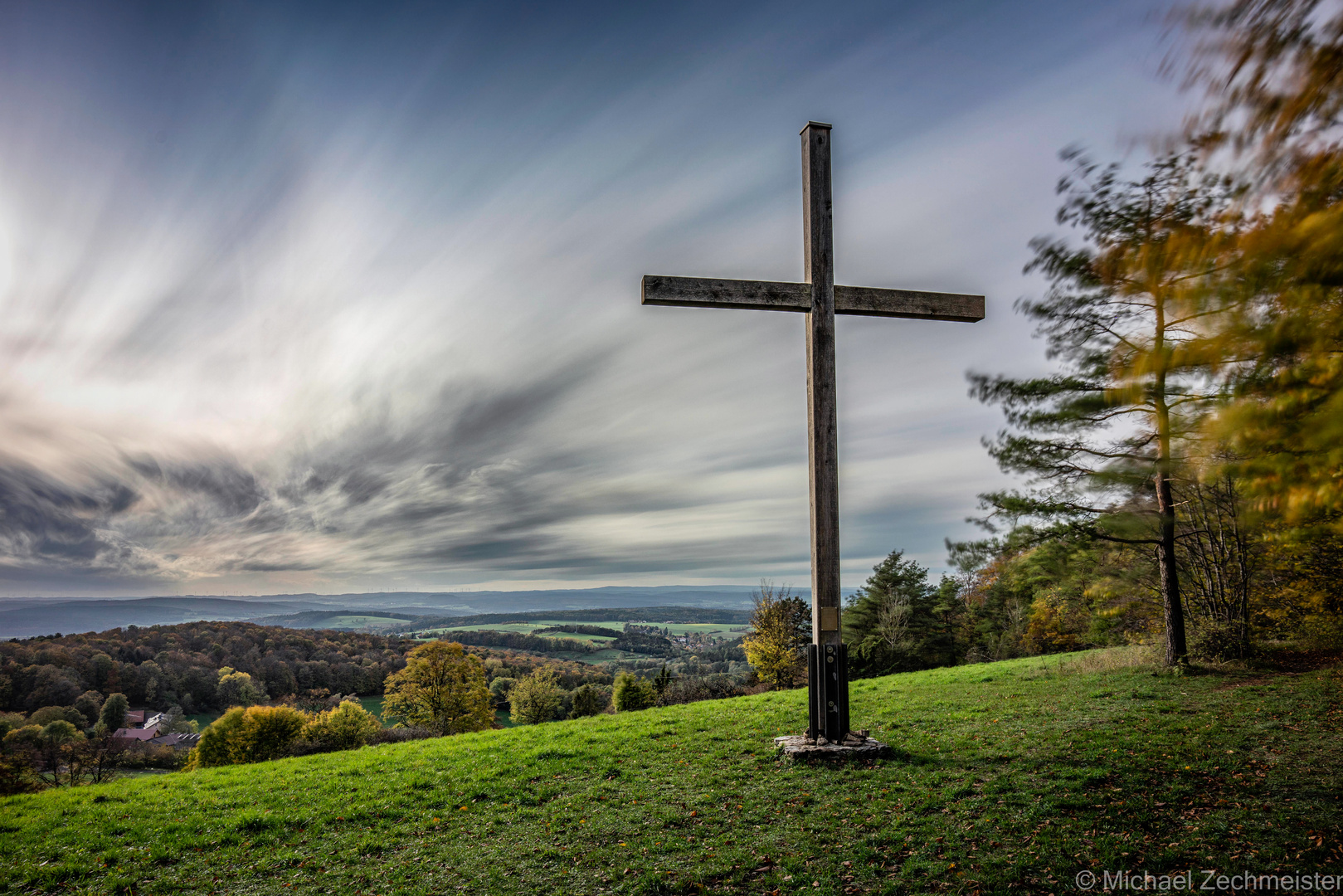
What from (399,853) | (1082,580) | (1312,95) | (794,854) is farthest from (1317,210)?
(1082,580)

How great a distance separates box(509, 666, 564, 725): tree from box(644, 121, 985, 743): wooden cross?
32.3 meters

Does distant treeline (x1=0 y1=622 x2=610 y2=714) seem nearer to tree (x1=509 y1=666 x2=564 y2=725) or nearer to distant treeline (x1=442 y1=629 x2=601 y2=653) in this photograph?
tree (x1=509 y1=666 x2=564 y2=725)

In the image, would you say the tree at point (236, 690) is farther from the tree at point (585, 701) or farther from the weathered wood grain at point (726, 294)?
the weathered wood grain at point (726, 294)

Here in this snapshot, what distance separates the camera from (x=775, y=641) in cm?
2503

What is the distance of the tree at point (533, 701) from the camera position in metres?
35.2

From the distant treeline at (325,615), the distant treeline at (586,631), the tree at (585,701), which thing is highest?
the tree at (585,701)

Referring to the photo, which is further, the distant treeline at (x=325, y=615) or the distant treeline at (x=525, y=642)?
the distant treeline at (x=325, y=615)

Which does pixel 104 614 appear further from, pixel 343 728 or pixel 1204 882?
pixel 1204 882

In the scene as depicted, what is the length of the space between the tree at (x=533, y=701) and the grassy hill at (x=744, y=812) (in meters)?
28.2

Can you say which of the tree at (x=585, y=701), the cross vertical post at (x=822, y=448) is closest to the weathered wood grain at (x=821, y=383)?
the cross vertical post at (x=822, y=448)

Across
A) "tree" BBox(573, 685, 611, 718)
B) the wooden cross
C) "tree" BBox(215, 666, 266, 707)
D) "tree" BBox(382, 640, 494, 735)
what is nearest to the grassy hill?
the wooden cross

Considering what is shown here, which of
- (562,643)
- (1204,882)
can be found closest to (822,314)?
(1204,882)

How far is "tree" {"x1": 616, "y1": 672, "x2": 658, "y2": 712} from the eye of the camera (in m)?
22.6

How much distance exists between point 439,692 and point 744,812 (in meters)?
29.7
